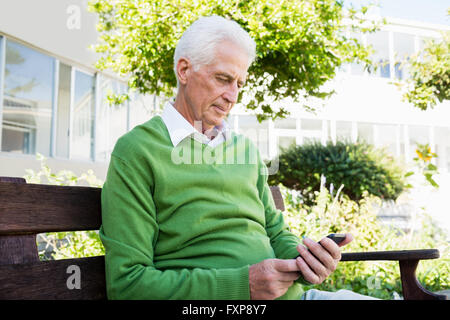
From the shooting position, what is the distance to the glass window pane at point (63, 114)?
337 inches

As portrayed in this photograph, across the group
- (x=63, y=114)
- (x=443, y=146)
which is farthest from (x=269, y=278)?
(x=443, y=146)

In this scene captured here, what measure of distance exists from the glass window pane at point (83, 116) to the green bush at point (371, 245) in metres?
5.19

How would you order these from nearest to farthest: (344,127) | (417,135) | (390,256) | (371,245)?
(390,256) < (371,245) < (344,127) < (417,135)

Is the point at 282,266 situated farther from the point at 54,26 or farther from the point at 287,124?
the point at 287,124

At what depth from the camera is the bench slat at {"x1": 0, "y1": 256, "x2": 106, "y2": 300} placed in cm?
122

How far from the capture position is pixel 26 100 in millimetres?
7730

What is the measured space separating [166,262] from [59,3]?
8319 mm

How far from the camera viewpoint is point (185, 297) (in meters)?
1.34

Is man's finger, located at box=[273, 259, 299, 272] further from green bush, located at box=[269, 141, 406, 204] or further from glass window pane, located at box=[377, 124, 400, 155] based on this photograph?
glass window pane, located at box=[377, 124, 400, 155]

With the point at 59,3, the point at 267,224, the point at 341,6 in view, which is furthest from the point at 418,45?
the point at 267,224

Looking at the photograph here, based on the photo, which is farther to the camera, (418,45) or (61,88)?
(418,45)

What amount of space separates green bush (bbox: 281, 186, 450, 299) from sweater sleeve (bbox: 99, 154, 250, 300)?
8.59 ft

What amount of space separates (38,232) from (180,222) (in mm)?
450

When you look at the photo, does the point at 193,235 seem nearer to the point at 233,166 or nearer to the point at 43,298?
the point at 233,166
